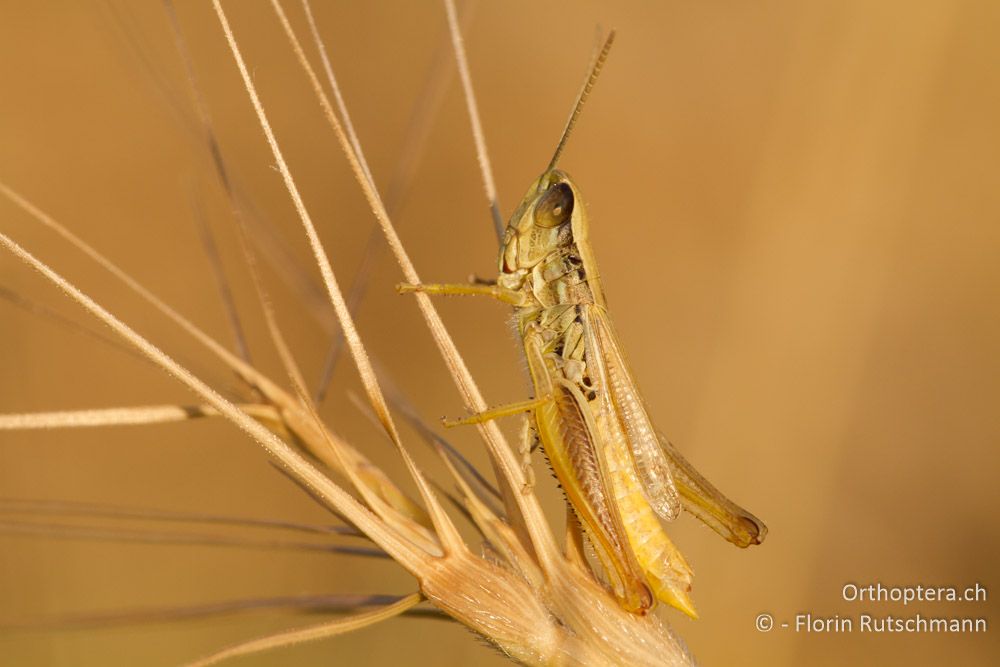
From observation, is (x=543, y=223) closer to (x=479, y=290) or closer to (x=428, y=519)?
(x=479, y=290)

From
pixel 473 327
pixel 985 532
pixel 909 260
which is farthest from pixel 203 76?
pixel 985 532

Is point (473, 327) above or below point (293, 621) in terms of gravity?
above

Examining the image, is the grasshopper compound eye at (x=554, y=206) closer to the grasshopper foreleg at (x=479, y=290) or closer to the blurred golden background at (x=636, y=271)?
the grasshopper foreleg at (x=479, y=290)

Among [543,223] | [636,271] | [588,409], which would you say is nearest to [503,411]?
[588,409]

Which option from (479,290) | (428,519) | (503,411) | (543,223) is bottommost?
(428,519)

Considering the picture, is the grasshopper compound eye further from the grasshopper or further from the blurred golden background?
the blurred golden background

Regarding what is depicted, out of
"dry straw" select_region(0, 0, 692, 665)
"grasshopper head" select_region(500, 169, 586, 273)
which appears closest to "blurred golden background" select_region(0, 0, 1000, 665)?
"grasshopper head" select_region(500, 169, 586, 273)

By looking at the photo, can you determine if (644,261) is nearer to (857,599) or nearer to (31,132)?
(857,599)
